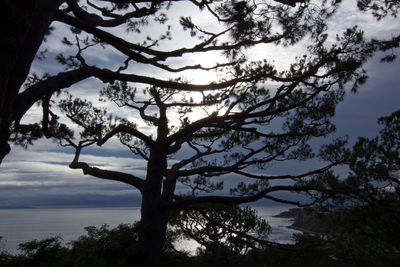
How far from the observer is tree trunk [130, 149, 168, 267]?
4.89 meters

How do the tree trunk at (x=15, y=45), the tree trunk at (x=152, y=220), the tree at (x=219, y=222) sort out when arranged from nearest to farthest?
the tree trunk at (x=15, y=45) → the tree trunk at (x=152, y=220) → the tree at (x=219, y=222)

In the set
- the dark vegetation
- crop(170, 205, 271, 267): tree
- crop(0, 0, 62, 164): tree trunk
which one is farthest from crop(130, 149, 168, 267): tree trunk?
crop(170, 205, 271, 267): tree

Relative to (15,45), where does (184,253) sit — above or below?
below

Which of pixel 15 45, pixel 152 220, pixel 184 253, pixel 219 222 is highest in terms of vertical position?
pixel 15 45

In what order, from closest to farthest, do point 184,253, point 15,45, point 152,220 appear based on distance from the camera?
point 15,45 → point 152,220 → point 184,253

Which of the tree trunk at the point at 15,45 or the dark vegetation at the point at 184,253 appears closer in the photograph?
the tree trunk at the point at 15,45

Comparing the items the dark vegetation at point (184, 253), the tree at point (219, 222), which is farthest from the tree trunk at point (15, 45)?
the tree at point (219, 222)

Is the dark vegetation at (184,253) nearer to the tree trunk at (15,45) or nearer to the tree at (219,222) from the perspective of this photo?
the tree at (219,222)

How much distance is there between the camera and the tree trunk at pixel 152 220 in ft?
16.1

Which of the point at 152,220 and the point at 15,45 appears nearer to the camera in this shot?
the point at 15,45

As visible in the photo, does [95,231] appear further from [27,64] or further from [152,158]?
[27,64]

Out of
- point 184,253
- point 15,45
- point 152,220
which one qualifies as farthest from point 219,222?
point 15,45

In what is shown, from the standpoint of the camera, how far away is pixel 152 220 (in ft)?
16.5

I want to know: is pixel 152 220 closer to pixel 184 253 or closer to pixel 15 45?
pixel 15 45
